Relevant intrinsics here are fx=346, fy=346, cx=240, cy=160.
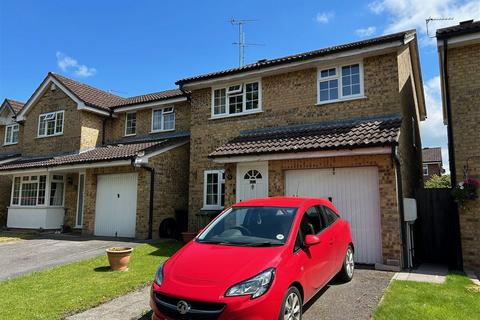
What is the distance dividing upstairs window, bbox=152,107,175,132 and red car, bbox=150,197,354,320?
11.4 m

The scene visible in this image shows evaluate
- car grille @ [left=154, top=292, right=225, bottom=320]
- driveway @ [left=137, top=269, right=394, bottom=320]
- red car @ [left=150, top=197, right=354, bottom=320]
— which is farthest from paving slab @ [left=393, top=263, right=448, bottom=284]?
car grille @ [left=154, top=292, right=225, bottom=320]

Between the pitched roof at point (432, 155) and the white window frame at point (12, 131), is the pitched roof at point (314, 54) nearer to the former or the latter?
the white window frame at point (12, 131)

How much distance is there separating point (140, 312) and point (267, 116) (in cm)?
858

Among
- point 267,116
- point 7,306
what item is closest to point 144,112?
point 267,116

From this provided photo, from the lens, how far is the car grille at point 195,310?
3.67 m

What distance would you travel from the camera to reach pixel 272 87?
12578mm

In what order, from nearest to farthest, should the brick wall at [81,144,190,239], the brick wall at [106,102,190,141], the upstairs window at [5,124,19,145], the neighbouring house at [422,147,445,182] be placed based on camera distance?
the brick wall at [81,144,190,239], the brick wall at [106,102,190,141], the upstairs window at [5,124,19,145], the neighbouring house at [422,147,445,182]

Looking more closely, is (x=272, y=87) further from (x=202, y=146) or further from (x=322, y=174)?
(x=322, y=174)

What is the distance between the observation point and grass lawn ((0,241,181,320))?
18.0ft

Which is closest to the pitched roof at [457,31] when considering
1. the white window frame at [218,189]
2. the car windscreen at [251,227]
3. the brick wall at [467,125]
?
the brick wall at [467,125]

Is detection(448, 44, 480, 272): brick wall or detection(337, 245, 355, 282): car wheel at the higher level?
detection(448, 44, 480, 272): brick wall

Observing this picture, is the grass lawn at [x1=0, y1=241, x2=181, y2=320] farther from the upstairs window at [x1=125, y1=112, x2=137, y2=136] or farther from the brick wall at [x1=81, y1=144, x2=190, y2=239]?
the upstairs window at [x1=125, y1=112, x2=137, y2=136]

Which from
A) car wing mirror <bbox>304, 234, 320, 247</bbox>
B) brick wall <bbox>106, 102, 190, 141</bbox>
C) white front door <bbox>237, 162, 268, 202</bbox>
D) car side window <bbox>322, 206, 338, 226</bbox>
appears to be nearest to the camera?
car wing mirror <bbox>304, 234, 320, 247</bbox>

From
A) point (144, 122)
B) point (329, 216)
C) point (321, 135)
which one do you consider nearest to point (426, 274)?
point (329, 216)
